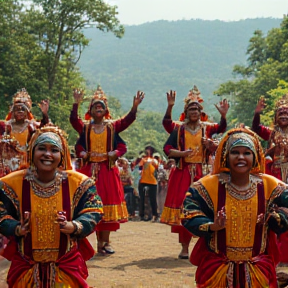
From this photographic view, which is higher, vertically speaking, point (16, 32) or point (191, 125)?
point (16, 32)

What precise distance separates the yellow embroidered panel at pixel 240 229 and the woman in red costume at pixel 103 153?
445 centimetres

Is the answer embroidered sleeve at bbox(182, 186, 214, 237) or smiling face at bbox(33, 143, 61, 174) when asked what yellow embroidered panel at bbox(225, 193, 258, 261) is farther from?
smiling face at bbox(33, 143, 61, 174)

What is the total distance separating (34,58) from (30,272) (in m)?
23.7

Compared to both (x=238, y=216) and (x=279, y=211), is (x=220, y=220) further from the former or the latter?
(x=279, y=211)

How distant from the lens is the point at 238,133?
5.20 m

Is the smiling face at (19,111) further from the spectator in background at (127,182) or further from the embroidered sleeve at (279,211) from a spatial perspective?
the spectator in background at (127,182)

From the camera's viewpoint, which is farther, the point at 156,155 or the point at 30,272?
the point at 156,155

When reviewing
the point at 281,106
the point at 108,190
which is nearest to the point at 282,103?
the point at 281,106

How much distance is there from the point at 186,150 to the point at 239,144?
155 inches

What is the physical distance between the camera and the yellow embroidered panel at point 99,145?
371 inches

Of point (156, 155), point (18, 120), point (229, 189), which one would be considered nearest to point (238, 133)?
point (229, 189)

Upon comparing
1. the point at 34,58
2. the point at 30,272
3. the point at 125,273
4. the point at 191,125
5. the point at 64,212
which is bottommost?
the point at 125,273

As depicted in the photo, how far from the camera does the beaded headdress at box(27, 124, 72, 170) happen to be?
16.9 feet

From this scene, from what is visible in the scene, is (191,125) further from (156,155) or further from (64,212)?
(156,155)
